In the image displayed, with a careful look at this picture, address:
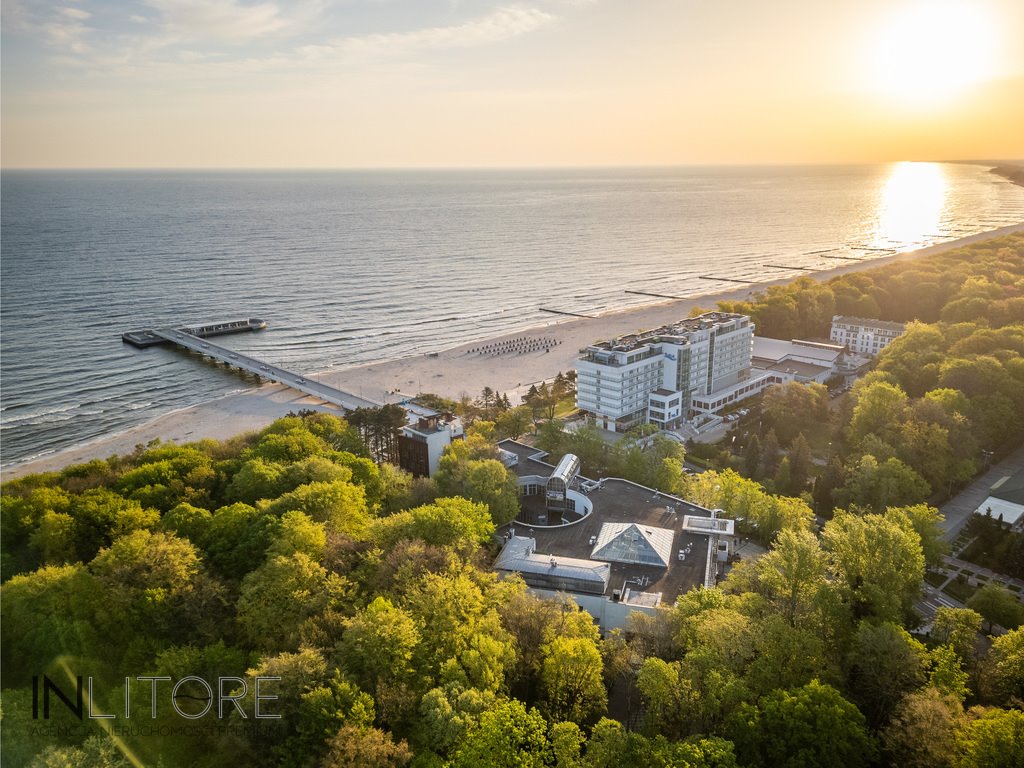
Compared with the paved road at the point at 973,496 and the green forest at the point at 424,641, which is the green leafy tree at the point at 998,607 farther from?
the paved road at the point at 973,496

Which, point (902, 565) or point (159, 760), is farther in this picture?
point (902, 565)

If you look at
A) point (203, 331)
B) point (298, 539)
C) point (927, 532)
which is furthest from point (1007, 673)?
point (203, 331)

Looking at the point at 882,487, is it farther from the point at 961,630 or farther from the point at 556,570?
the point at 556,570

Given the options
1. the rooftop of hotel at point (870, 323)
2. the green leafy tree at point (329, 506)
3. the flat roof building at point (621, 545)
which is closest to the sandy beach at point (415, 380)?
the rooftop of hotel at point (870, 323)

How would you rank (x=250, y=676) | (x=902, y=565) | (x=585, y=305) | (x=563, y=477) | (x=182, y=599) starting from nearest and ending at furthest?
(x=250, y=676), (x=182, y=599), (x=902, y=565), (x=563, y=477), (x=585, y=305)

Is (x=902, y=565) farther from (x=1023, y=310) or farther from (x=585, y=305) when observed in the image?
(x=585, y=305)

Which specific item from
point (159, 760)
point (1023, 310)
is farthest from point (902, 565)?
point (1023, 310)

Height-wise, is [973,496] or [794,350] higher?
[794,350]
